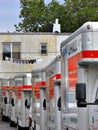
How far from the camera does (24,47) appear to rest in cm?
4653

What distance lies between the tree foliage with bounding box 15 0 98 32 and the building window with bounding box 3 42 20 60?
1686 centimetres

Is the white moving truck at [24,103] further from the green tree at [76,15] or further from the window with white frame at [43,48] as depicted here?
the green tree at [76,15]

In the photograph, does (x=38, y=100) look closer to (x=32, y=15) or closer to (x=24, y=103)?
(x=24, y=103)

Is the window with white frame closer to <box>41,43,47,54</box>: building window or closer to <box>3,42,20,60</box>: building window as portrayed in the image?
<box>41,43,47,54</box>: building window

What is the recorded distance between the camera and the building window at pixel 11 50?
4684 centimetres

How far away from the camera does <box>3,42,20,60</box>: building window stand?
46844 millimetres

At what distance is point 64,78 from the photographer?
11836mm

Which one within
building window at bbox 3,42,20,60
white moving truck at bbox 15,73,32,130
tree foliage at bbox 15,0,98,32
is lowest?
white moving truck at bbox 15,73,32,130

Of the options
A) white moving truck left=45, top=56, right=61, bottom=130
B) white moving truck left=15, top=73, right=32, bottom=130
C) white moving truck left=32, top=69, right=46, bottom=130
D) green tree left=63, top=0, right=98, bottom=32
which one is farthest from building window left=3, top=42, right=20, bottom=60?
white moving truck left=45, top=56, right=61, bottom=130

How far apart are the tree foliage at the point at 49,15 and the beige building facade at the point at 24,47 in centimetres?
1719

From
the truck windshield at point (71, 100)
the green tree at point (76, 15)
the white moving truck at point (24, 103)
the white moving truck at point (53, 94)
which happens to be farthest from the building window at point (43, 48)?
the truck windshield at point (71, 100)

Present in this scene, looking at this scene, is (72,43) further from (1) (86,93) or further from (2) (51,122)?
(2) (51,122)

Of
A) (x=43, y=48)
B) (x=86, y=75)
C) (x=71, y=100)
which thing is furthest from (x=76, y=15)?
(x=86, y=75)

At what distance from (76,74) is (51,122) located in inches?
204
